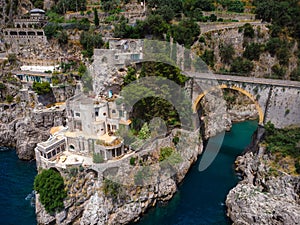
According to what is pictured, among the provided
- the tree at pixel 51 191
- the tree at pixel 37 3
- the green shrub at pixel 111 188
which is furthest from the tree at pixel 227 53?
the tree at pixel 37 3

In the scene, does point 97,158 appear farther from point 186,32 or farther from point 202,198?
point 186,32

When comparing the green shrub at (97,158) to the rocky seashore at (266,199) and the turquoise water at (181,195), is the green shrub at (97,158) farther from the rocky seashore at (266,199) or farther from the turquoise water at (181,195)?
the rocky seashore at (266,199)

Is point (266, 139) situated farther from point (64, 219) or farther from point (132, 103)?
point (64, 219)

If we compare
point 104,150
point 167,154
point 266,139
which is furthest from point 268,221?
point 104,150

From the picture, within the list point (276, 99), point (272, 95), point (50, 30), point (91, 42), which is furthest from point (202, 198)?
point (50, 30)

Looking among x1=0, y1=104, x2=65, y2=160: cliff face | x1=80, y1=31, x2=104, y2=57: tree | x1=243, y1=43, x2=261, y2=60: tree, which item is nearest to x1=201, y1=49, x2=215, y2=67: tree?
x1=243, y1=43, x2=261, y2=60: tree

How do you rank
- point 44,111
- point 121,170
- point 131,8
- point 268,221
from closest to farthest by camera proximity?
point 268,221 → point 121,170 → point 44,111 → point 131,8

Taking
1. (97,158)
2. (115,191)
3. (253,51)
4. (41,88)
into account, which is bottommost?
(115,191)
